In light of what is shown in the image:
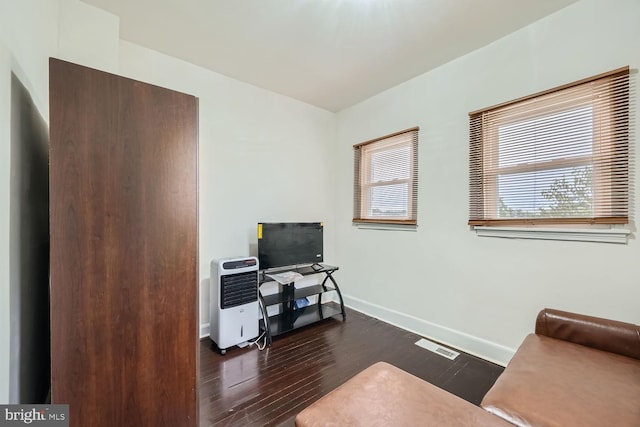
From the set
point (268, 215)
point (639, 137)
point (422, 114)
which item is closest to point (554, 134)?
point (639, 137)

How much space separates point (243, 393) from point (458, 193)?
8.20 ft

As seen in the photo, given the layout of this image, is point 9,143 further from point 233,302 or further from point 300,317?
point 300,317

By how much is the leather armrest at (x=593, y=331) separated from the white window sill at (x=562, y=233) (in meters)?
0.54

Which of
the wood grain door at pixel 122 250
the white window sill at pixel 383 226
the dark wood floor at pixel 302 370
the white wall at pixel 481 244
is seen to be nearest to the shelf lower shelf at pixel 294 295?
the dark wood floor at pixel 302 370

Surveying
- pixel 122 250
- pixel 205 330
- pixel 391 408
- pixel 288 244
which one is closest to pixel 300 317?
pixel 288 244

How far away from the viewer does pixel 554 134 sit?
2.02 m

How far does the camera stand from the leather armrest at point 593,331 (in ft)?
4.91

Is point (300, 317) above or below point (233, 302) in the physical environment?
below

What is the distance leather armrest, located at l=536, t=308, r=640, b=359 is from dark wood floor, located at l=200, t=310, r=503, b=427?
654 millimetres

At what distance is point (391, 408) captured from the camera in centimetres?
107

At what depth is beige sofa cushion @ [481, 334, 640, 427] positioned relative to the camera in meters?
Result: 1.07

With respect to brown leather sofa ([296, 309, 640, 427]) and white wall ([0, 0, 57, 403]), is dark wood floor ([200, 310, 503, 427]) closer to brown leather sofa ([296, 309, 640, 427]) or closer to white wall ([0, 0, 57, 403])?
brown leather sofa ([296, 309, 640, 427])

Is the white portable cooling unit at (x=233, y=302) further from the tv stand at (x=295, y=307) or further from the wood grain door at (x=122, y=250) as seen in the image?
the wood grain door at (x=122, y=250)

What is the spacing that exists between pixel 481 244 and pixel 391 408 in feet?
→ 6.04
